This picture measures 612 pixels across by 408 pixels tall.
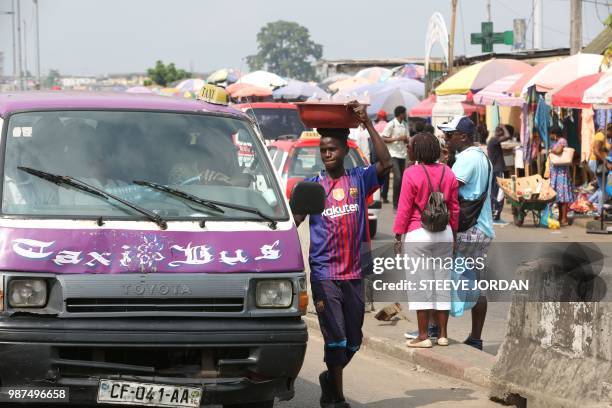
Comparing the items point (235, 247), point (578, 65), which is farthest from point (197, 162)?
point (578, 65)

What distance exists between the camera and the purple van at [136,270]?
5.74 metres

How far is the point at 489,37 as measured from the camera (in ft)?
136

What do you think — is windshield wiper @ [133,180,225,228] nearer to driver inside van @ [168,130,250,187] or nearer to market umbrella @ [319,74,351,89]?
driver inside van @ [168,130,250,187]

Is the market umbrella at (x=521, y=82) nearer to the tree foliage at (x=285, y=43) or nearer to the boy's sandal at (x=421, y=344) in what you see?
the boy's sandal at (x=421, y=344)

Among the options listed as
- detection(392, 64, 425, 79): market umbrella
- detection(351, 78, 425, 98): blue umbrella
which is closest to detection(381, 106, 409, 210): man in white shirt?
detection(351, 78, 425, 98): blue umbrella

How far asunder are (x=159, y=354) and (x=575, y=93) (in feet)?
46.8

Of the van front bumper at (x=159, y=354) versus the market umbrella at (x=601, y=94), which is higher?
the market umbrella at (x=601, y=94)

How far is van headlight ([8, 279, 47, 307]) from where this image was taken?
18.8 feet

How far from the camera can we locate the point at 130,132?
22.4 feet

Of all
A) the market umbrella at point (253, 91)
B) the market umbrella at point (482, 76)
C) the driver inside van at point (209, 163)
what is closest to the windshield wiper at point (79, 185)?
the driver inside van at point (209, 163)

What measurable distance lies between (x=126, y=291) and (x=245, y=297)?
2.06 ft

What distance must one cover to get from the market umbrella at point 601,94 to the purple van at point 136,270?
1088cm

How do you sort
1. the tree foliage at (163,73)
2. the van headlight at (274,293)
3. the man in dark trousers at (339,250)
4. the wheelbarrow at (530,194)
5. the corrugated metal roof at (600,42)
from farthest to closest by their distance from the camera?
the tree foliage at (163,73)
the corrugated metal roof at (600,42)
the wheelbarrow at (530,194)
the man in dark trousers at (339,250)
the van headlight at (274,293)

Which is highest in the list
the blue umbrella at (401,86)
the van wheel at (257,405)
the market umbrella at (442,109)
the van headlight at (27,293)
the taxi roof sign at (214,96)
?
the blue umbrella at (401,86)
